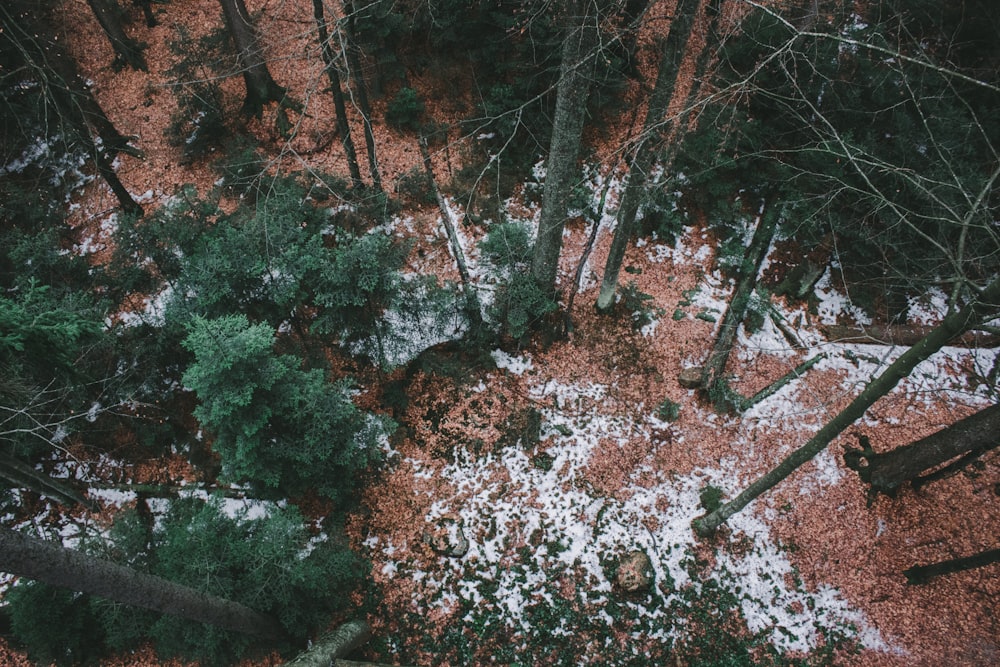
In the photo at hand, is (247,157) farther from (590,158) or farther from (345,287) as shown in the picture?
(590,158)

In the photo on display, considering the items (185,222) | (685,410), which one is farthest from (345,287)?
(685,410)

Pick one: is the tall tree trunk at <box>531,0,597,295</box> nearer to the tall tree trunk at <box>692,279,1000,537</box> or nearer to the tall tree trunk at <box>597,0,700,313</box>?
the tall tree trunk at <box>597,0,700,313</box>

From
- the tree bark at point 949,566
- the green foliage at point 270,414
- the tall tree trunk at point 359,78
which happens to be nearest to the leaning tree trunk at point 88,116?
the tall tree trunk at point 359,78

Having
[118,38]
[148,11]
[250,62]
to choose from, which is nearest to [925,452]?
[250,62]

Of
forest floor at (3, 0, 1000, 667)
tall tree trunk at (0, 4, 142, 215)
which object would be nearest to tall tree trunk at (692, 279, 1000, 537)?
forest floor at (3, 0, 1000, 667)

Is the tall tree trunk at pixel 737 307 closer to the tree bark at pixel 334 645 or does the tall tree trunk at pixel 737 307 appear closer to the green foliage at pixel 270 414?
the green foliage at pixel 270 414

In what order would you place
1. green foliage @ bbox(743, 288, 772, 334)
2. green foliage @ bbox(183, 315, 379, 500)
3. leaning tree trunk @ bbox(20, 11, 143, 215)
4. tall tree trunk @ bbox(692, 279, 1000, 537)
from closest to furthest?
tall tree trunk @ bbox(692, 279, 1000, 537), green foliage @ bbox(183, 315, 379, 500), green foliage @ bbox(743, 288, 772, 334), leaning tree trunk @ bbox(20, 11, 143, 215)

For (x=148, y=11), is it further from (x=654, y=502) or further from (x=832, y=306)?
(x=832, y=306)
